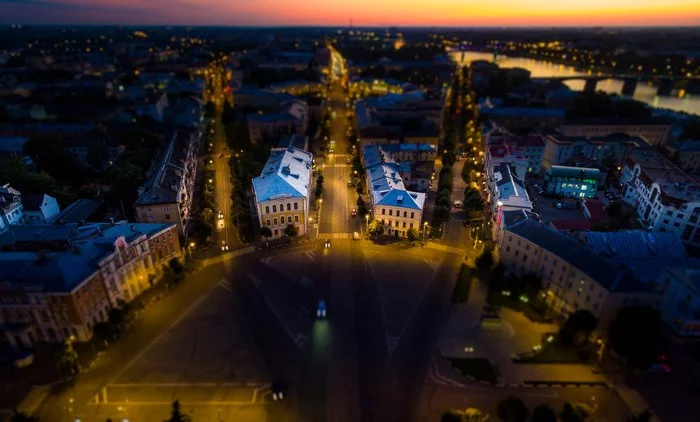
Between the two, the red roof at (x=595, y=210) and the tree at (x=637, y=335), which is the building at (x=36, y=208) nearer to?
the tree at (x=637, y=335)

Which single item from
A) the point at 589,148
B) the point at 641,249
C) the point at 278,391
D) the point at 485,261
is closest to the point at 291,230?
the point at 278,391

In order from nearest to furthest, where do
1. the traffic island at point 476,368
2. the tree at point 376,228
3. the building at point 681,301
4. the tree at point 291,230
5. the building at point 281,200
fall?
the traffic island at point 476,368
the building at point 681,301
the building at point 281,200
the tree at point 291,230
the tree at point 376,228

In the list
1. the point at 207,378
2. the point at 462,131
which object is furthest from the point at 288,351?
the point at 462,131

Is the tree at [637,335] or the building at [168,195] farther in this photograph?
the building at [168,195]

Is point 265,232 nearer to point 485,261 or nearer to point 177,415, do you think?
point 177,415

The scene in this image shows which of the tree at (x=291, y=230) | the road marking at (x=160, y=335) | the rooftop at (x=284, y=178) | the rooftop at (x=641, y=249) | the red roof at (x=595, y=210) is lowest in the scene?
the road marking at (x=160, y=335)

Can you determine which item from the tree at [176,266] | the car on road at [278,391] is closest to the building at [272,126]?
the tree at [176,266]

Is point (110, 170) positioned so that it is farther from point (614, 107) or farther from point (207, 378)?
point (614, 107)

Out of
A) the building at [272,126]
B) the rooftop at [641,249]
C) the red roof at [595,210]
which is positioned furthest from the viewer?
the building at [272,126]
